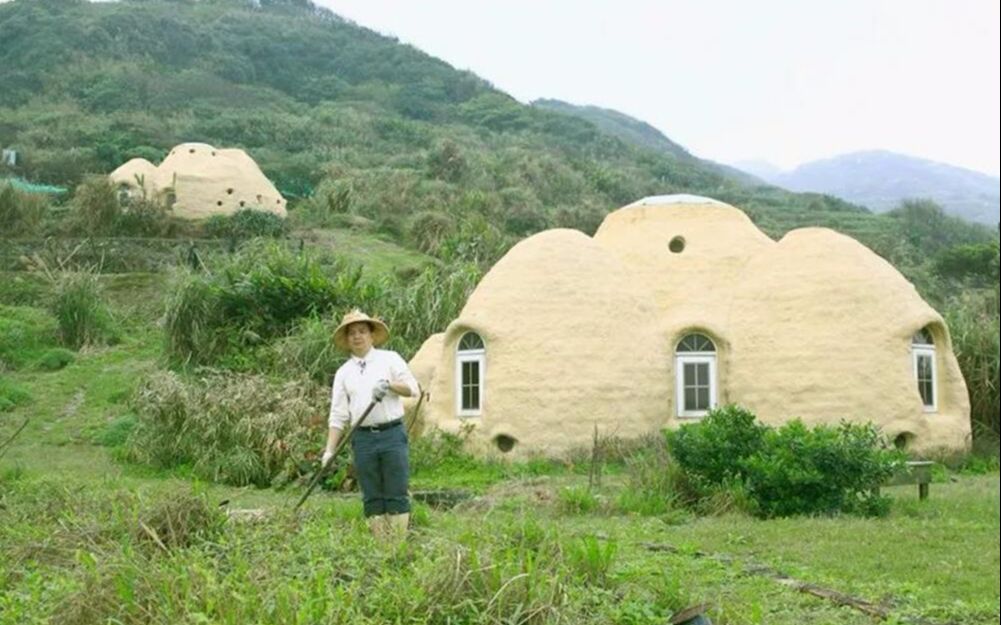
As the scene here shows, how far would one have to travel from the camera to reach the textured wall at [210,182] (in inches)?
856

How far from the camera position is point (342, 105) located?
24047 millimetres

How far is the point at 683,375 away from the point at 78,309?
29.4ft

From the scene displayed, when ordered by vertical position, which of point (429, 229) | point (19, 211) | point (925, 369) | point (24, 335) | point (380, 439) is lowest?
point (380, 439)

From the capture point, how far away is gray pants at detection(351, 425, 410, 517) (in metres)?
7.38

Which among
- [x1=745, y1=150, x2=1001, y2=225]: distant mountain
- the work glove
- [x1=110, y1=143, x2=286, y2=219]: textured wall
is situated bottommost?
the work glove

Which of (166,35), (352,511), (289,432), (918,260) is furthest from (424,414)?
(918,260)

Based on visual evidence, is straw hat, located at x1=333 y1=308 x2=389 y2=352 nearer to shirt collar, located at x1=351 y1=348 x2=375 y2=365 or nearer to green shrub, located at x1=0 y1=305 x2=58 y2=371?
shirt collar, located at x1=351 y1=348 x2=375 y2=365

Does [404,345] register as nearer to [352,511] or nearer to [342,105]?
[342,105]

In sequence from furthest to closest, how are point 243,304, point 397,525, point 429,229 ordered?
point 429,229
point 243,304
point 397,525

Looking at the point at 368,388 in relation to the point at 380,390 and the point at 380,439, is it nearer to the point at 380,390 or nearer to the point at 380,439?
the point at 380,390

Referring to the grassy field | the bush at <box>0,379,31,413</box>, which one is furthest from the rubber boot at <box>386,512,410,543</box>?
the bush at <box>0,379,31,413</box>

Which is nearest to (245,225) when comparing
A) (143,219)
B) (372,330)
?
(143,219)

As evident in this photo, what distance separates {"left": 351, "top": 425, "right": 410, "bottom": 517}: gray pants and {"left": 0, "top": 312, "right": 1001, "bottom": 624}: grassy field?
27cm

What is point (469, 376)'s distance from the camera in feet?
52.8
